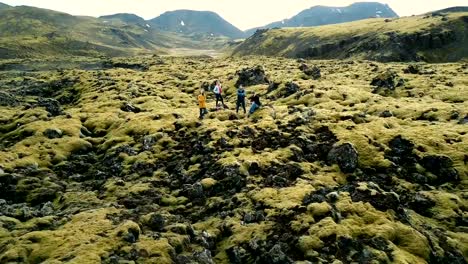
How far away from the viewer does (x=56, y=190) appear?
37.2m

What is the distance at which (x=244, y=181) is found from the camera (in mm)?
36500

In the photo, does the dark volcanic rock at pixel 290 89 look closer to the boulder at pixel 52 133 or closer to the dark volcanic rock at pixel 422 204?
the boulder at pixel 52 133

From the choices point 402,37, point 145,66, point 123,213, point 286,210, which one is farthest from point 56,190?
point 402,37

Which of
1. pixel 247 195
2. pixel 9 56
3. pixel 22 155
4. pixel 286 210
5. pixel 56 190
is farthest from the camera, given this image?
pixel 9 56

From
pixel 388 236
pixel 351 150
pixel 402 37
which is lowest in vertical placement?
pixel 388 236

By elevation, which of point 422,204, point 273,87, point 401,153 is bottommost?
point 422,204

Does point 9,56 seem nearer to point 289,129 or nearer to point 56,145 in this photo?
point 56,145

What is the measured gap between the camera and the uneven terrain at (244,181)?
27.7 m

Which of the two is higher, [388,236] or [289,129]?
[289,129]

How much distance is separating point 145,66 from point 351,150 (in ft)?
324

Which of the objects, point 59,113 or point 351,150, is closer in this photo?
point 351,150

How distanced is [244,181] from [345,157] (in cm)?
973

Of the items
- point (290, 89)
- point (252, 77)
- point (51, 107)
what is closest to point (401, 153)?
point (290, 89)

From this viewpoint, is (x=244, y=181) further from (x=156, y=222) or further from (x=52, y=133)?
(x=52, y=133)
